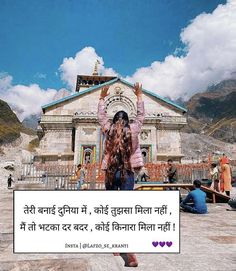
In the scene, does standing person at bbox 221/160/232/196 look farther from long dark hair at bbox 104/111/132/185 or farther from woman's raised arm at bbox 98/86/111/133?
long dark hair at bbox 104/111/132/185

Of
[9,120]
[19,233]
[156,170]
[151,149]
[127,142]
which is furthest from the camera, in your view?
[9,120]

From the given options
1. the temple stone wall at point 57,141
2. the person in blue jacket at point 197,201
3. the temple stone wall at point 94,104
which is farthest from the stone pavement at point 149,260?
the temple stone wall at point 94,104

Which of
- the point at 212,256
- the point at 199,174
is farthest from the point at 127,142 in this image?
the point at 199,174

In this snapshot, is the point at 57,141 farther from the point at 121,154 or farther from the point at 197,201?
the point at 121,154

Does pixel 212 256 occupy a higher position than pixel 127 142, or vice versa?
pixel 127 142

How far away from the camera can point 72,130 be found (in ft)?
86.6

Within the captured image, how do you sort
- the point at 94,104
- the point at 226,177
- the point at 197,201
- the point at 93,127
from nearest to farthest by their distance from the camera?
the point at 197,201, the point at 226,177, the point at 93,127, the point at 94,104

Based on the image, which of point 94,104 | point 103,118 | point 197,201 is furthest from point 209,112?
point 103,118

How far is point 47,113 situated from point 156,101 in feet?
33.0

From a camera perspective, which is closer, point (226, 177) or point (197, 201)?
point (197, 201)

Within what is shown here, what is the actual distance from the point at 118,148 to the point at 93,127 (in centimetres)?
2172

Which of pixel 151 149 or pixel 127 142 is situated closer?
pixel 127 142

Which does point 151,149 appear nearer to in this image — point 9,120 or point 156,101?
point 156,101

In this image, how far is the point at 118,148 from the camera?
12.5 ft
